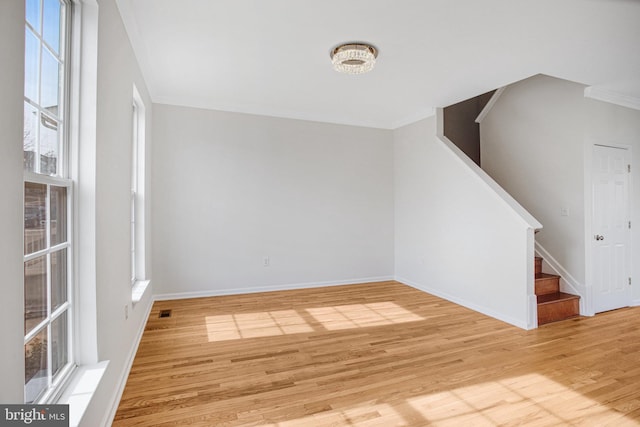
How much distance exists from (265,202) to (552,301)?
3703 mm

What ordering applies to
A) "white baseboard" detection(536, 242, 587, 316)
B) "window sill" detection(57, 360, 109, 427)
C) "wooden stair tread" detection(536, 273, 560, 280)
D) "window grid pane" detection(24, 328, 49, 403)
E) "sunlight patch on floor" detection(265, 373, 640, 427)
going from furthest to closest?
"wooden stair tread" detection(536, 273, 560, 280) → "white baseboard" detection(536, 242, 587, 316) → "sunlight patch on floor" detection(265, 373, 640, 427) → "window sill" detection(57, 360, 109, 427) → "window grid pane" detection(24, 328, 49, 403)

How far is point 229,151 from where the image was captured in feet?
14.9

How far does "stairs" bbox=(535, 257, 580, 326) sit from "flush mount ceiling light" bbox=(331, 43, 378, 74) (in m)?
3.06

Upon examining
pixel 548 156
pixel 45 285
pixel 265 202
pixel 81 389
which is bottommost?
pixel 81 389

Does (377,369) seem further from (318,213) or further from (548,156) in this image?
(548,156)

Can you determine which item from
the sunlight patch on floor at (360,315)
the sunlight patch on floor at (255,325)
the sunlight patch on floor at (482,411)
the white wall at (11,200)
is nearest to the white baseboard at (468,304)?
the sunlight patch on floor at (360,315)

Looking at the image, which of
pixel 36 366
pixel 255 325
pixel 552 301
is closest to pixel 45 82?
pixel 36 366

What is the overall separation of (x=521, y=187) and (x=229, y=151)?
4068 millimetres

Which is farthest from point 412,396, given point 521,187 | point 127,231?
point 521,187

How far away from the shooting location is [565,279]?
3.97 metres

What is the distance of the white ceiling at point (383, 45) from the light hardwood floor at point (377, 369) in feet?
8.45

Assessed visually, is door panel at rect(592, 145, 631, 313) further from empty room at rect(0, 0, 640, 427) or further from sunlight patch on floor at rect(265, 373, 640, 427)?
sunlight patch on floor at rect(265, 373, 640, 427)

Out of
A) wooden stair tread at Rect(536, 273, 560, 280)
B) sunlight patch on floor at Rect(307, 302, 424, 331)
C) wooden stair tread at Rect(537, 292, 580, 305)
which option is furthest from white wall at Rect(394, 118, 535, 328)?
sunlight patch on floor at Rect(307, 302, 424, 331)

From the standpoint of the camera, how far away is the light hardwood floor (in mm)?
1956
